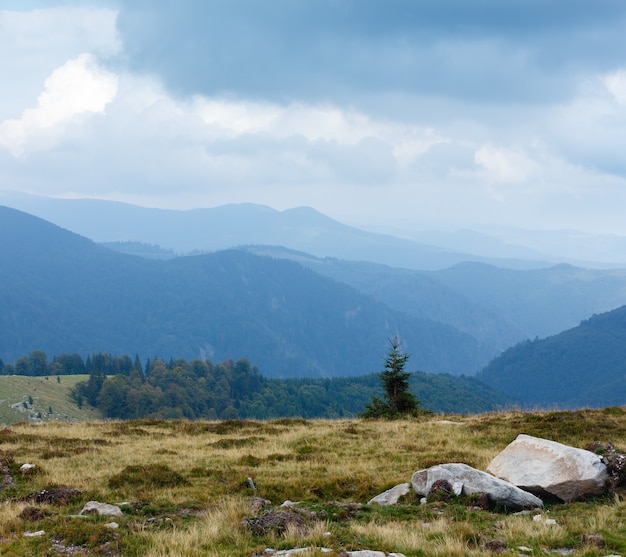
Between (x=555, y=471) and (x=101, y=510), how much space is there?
11.2 m

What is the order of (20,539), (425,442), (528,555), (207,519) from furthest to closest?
1. (425,442)
2. (207,519)
3. (20,539)
4. (528,555)

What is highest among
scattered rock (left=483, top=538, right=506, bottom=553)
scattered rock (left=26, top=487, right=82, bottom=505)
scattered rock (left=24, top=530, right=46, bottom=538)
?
scattered rock (left=483, top=538, right=506, bottom=553)

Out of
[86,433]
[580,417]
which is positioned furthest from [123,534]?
[580,417]

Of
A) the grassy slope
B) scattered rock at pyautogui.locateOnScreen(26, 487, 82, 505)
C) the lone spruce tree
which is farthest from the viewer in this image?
the grassy slope

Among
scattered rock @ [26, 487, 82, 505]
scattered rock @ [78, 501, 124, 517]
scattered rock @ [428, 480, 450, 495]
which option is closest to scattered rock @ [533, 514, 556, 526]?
scattered rock @ [428, 480, 450, 495]

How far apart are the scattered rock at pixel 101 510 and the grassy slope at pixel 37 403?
154141mm

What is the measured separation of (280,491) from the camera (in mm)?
16516

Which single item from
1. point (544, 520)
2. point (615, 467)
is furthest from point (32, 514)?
point (615, 467)

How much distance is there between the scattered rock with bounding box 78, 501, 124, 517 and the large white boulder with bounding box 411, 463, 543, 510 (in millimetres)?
7383

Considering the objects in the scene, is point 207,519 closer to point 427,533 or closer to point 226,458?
point 427,533

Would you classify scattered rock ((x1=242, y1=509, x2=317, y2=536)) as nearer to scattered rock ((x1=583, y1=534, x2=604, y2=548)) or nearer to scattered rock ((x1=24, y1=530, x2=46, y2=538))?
scattered rock ((x1=24, y1=530, x2=46, y2=538))

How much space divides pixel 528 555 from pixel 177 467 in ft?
42.4

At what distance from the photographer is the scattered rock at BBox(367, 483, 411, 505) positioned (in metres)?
14.9

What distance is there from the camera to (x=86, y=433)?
28625mm
